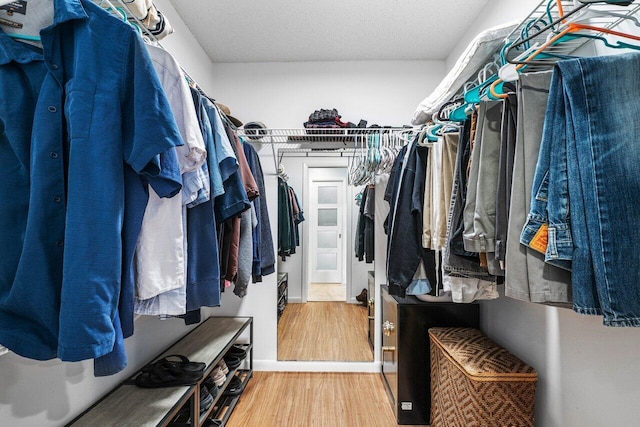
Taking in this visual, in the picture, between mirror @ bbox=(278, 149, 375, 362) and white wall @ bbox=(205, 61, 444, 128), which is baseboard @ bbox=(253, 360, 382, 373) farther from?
white wall @ bbox=(205, 61, 444, 128)

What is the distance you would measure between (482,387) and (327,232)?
1.60 m

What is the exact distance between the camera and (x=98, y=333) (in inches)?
23.1

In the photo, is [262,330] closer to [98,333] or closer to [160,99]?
[98,333]

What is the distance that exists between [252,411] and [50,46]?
219 centimetres

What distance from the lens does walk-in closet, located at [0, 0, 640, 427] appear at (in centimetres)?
61

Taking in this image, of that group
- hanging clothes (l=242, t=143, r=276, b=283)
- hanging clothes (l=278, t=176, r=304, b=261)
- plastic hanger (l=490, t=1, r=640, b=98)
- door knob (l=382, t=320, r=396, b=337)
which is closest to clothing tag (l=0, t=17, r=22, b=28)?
hanging clothes (l=242, t=143, r=276, b=283)

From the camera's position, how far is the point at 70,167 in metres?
0.62

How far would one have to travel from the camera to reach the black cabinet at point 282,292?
2525mm

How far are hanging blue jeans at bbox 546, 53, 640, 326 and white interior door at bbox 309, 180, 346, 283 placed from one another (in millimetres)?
1977

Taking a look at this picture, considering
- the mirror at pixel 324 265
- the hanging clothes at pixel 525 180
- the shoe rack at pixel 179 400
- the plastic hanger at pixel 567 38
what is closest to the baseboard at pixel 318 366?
the mirror at pixel 324 265

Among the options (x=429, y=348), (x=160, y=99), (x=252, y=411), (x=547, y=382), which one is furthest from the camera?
(x=252, y=411)

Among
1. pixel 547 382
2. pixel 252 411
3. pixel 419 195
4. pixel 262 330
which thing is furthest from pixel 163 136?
pixel 262 330

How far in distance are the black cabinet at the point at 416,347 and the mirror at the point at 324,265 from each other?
70 cm

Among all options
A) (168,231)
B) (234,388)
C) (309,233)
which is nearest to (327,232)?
(309,233)
